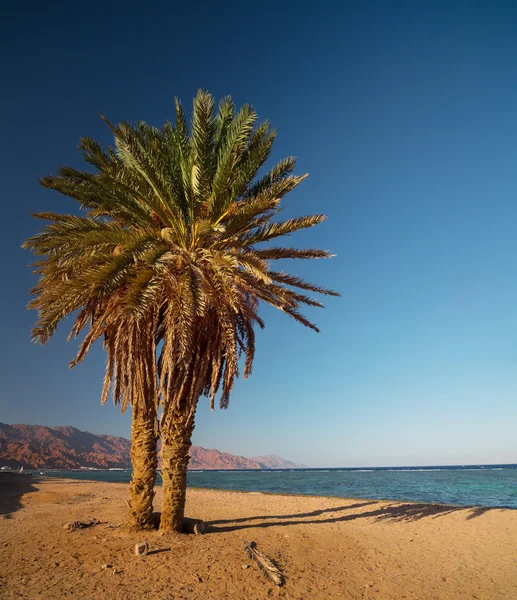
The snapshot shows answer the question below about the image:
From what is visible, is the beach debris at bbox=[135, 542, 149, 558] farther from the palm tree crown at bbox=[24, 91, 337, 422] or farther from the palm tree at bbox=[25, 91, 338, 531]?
the palm tree crown at bbox=[24, 91, 337, 422]

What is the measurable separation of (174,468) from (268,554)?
3.30 m

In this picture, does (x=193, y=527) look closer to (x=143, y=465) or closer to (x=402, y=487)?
(x=143, y=465)

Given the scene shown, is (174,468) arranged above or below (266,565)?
above

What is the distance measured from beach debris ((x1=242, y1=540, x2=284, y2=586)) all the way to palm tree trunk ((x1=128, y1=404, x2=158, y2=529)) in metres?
3.03

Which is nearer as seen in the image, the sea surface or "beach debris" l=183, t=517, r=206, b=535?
"beach debris" l=183, t=517, r=206, b=535

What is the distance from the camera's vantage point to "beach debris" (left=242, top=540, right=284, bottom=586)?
7.71 meters

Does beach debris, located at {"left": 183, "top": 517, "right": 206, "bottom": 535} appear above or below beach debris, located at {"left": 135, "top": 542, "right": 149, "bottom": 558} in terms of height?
above

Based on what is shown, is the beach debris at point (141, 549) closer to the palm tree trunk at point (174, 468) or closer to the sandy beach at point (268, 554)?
the sandy beach at point (268, 554)

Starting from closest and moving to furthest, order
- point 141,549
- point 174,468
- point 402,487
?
point 141,549 < point 174,468 < point 402,487

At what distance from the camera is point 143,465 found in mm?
10336

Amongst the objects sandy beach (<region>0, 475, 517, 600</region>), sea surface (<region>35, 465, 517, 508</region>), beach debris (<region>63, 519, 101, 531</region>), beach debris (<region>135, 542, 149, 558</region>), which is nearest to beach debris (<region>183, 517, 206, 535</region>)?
sandy beach (<region>0, 475, 517, 600</region>)

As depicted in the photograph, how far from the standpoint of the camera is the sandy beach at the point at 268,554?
7.12 m

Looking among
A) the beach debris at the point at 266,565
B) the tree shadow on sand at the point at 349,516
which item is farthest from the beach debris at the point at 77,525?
the beach debris at the point at 266,565

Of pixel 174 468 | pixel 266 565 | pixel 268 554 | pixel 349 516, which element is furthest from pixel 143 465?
pixel 349 516
